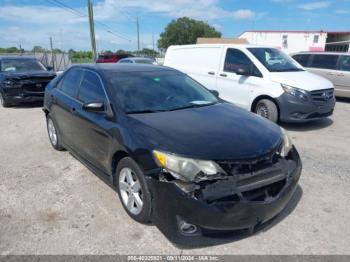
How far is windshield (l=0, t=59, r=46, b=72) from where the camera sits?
9.92 m

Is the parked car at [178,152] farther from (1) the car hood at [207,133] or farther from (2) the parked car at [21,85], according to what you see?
(2) the parked car at [21,85]

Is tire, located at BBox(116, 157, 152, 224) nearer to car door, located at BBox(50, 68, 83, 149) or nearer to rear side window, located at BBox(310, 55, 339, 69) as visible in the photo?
car door, located at BBox(50, 68, 83, 149)

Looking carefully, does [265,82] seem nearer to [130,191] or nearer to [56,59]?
[130,191]

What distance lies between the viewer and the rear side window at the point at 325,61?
32.3 feet

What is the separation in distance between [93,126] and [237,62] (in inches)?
181

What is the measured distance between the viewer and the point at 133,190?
115 inches

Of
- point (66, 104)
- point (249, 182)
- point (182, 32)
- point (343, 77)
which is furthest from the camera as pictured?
point (182, 32)

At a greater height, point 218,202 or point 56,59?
point 56,59

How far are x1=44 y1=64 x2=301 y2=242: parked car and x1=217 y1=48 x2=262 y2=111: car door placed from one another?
2.83m

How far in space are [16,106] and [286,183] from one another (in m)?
9.66

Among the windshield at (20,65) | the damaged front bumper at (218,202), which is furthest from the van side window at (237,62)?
the windshield at (20,65)

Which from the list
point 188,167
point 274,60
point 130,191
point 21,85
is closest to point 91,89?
point 130,191

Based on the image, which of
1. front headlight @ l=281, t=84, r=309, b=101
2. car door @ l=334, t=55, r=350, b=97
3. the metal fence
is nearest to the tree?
A: the metal fence

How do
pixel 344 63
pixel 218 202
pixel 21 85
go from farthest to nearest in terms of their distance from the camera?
1. pixel 344 63
2. pixel 21 85
3. pixel 218 202
